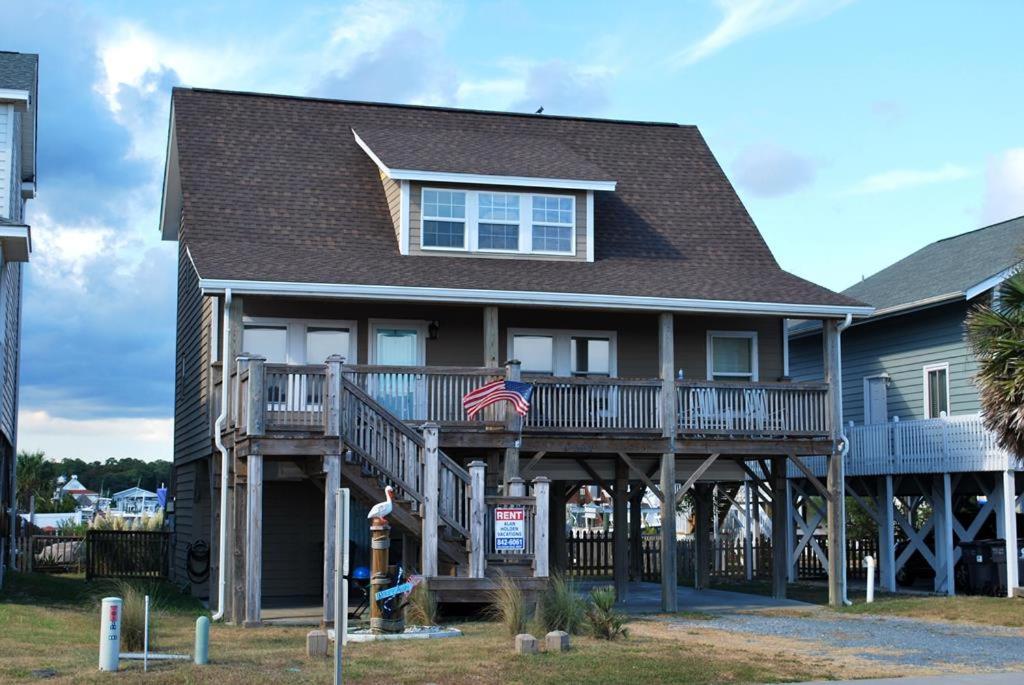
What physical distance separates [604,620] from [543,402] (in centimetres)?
689

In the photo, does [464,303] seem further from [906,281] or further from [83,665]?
[906,281]

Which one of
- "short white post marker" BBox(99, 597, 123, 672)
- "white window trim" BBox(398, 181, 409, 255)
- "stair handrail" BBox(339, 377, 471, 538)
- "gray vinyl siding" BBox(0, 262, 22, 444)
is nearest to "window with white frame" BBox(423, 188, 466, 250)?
"white window trim" BBox(398, 181, 409, 255)

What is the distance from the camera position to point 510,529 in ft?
68.5

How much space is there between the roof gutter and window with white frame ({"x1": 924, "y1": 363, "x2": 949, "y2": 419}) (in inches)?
226

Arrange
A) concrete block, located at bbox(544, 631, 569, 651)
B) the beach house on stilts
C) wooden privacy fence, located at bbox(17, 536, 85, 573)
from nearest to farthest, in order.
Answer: concrete block, located at bbox(544, 631, 569, 651)
the beach house on stilts
wooden privacy fence, located at bbox(17, 536, 85, 573)

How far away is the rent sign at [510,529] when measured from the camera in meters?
20.8

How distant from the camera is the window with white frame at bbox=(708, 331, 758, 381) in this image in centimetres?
2781

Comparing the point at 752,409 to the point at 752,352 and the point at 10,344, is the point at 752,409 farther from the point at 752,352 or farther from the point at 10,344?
the point at 10,344

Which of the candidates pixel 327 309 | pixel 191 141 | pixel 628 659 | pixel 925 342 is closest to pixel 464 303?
pixel 327 309

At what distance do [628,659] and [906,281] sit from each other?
1977 centimetres

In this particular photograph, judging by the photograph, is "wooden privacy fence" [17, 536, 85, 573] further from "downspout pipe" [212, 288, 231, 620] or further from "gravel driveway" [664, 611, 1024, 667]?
"gravel driveway" [664, 611, 1024, 667]

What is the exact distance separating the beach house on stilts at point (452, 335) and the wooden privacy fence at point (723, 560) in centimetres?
619

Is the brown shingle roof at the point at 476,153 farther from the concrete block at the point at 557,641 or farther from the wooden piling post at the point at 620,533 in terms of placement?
the concrete block at the point at 557,641

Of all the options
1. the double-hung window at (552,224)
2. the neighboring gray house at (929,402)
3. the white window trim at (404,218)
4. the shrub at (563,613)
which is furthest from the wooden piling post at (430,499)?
the neighboring gray house at (929,402)
